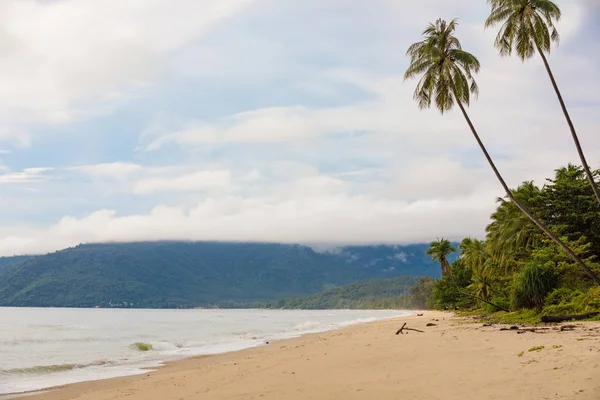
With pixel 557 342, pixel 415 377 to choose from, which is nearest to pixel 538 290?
pixel 557 342

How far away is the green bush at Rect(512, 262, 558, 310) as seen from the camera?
3034cm

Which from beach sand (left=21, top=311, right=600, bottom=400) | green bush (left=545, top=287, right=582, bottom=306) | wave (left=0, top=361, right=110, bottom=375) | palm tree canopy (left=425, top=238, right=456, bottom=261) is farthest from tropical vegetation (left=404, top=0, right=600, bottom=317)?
palm tree canopy (left=425, top=238, right=456, bottom=261)

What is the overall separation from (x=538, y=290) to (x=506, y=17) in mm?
16491

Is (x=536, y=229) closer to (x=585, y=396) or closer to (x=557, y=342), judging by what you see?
(x=557, y=342)

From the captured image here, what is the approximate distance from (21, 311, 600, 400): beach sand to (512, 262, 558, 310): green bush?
1160cm

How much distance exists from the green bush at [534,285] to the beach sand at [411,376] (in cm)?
1160

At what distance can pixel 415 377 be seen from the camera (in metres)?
11.6

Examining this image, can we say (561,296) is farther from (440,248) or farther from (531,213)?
(440,248)

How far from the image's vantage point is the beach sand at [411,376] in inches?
378

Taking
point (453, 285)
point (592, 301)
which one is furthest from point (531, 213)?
point (453, 285)

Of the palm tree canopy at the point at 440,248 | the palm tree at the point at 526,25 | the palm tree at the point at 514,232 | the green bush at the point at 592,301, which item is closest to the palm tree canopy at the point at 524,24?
the palm tree at the point at 526,25

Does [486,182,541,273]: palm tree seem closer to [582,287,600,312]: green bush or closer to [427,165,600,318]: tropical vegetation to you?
[427,165,600,318]: tropical vegetation

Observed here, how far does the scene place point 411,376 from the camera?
464 inches

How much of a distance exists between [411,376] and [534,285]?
72.3 feet
